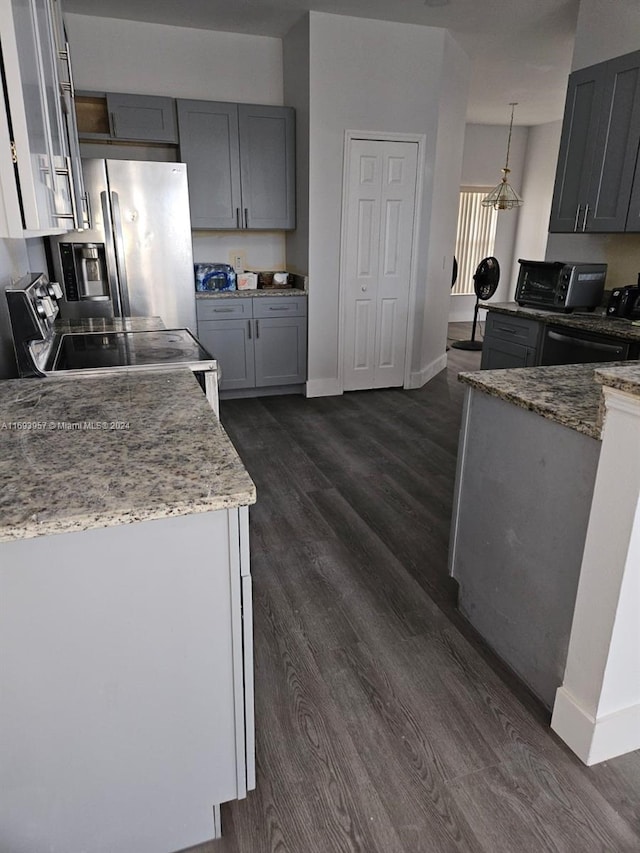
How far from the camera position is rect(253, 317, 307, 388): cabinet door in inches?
187

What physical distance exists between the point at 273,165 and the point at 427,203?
1.33 meters

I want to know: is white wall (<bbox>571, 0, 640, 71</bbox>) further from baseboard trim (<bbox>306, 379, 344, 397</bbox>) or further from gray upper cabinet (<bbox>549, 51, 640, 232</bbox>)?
baseboard trim (<bbox>306, 379, 344, 397</bbox>)

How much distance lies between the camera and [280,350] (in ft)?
15.9

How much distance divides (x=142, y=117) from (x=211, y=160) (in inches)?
22.2

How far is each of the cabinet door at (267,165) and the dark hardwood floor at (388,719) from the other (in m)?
2.65

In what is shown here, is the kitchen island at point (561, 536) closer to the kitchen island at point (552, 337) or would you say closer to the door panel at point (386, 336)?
the kitchen island at point (552, 337)

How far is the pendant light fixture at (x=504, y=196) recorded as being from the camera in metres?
7.45

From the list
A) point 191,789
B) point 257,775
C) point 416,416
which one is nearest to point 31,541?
point 191,789

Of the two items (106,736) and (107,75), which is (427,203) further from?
(106,736)

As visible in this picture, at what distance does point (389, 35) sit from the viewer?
171 inches

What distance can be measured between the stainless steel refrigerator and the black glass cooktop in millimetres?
1379

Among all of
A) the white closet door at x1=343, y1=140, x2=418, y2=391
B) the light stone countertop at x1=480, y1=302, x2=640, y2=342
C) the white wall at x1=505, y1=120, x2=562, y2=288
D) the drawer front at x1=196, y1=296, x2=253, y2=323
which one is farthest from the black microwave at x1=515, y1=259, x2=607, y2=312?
the white wall at x1=505, y1=120, x2=562, y2=288

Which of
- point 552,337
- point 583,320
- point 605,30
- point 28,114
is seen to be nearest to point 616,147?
point 605,30

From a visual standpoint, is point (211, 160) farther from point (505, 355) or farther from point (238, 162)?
point (505, 355)
